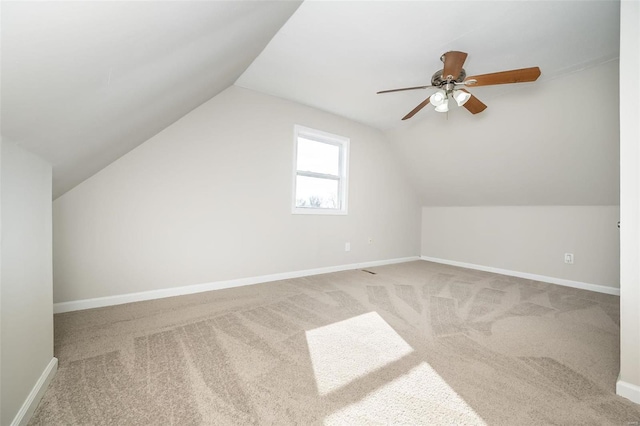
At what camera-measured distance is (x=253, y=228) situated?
304 centimetres

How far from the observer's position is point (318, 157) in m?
3.76

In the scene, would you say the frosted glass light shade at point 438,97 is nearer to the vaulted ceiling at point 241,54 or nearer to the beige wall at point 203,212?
the vaulted ceiling at point 241,54

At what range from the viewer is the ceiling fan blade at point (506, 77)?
5.73 ft

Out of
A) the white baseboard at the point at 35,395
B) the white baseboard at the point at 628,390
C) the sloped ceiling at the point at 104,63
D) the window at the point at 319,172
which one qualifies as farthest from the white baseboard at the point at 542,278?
the white baseboard at the point at 35,395

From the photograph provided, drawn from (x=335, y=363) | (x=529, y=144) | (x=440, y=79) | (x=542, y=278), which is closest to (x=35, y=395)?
(x=335, y=363)

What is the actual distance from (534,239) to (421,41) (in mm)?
3405

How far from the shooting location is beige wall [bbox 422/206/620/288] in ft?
10.1

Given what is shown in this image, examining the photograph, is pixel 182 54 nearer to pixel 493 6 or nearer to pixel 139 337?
pixel 139 337

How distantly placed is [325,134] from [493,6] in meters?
2.29

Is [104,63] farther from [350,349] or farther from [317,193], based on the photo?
[317,193]

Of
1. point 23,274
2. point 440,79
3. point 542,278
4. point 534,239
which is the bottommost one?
point 542,278

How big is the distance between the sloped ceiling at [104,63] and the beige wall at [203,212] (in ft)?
1.70

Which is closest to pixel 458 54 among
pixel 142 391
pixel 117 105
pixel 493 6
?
pixel 493 6

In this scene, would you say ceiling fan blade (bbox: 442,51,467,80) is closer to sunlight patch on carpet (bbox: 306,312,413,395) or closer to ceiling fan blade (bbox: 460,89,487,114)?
ceiling fan blade (bbox: 460,89,487,114)
